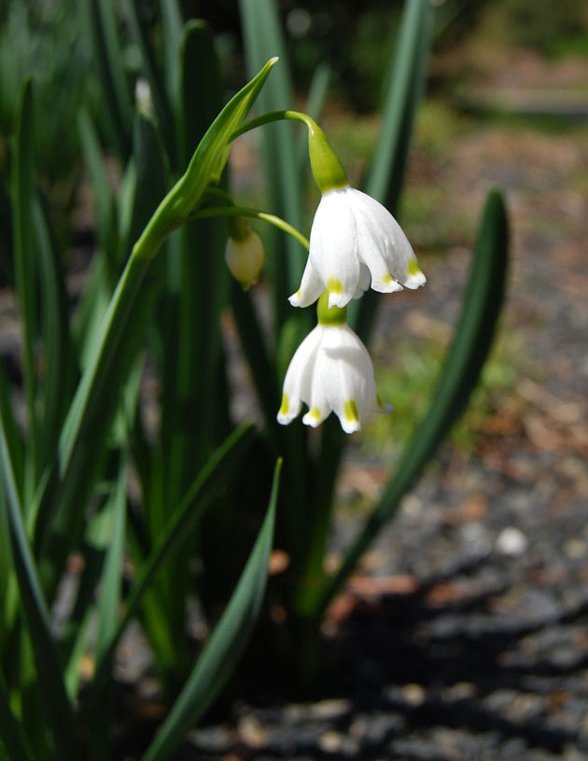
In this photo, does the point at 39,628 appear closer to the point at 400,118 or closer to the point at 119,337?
the point at 119,337

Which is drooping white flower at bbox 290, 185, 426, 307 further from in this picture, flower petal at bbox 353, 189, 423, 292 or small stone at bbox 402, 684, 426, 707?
small stone at bbox 402, 684, 426, 707

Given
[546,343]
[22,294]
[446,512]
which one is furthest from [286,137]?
[546,343]

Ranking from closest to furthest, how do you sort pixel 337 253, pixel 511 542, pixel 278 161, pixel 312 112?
pixel 337 253 < pixel 278 161 < pixel 312 112 < pixel 511 542

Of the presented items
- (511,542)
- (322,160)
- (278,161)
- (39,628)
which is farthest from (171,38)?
(511,542)

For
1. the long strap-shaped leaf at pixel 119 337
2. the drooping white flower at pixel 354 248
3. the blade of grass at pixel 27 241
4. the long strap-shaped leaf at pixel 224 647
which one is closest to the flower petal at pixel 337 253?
the drooping white flower at pixel 354 248

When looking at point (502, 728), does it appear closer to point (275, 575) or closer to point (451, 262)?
point (275, 575)

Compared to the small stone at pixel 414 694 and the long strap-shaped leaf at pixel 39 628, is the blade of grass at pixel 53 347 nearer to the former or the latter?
the long strap-shaped leaf at pixel 39 628
